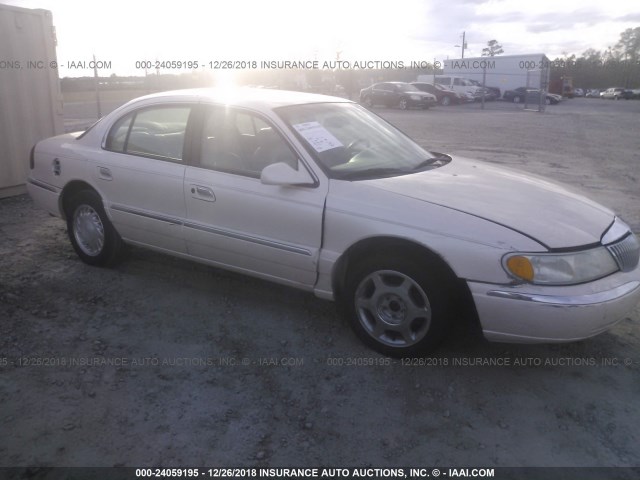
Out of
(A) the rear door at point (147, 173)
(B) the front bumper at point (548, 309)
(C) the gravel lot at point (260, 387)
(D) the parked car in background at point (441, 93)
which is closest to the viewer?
(C) the gravel lot at point (260, 387)

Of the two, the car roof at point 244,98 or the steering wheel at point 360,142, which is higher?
the car roof at point 244,98

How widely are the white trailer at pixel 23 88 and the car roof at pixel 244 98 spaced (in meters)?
3.94

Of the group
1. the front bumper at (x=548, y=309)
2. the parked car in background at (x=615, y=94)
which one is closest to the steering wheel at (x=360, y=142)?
the front bumper at (x=548, y=309)

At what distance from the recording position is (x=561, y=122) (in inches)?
838

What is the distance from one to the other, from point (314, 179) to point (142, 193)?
1.54 meters

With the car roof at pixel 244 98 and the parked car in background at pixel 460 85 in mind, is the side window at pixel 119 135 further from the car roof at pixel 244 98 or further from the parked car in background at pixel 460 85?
the parked car in background at pixel 460 85

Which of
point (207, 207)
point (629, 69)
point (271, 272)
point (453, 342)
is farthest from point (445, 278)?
point (629, 69)

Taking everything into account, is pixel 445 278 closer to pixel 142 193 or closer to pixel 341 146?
pixel 341 146

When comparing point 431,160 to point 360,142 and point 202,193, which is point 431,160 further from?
point 202,193

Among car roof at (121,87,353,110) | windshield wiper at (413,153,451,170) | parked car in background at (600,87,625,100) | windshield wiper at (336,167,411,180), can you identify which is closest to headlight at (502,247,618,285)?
windshield wiper at (336,167,411,180)

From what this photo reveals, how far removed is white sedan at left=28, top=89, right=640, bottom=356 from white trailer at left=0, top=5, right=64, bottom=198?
3.34 meters

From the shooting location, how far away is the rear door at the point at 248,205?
367cm

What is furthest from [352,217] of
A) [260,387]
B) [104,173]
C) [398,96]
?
[398,96]

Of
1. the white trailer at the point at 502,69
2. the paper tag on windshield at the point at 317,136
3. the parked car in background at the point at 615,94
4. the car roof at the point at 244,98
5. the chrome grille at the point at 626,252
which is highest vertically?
the white trailer at the point at 502,69
